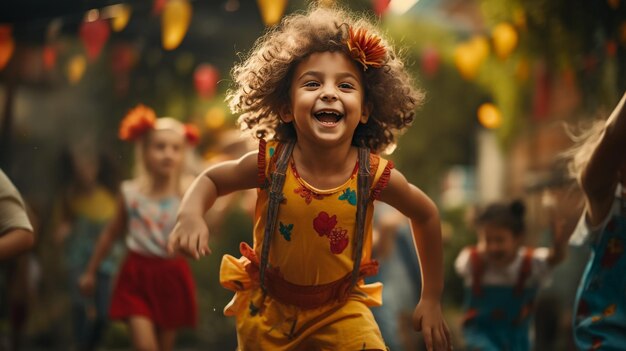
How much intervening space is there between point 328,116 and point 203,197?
562mm

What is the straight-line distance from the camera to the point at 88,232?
332 inches

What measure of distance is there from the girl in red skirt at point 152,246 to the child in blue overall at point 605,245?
2712mm

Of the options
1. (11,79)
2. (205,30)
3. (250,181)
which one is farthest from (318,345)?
(205,30)

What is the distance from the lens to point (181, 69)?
1085cm

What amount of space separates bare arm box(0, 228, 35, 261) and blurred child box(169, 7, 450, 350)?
72cm

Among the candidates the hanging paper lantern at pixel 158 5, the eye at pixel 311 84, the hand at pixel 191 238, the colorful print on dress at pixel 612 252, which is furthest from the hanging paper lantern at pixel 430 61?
the hand at pixel 191 238

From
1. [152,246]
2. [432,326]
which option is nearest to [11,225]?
[432,326]

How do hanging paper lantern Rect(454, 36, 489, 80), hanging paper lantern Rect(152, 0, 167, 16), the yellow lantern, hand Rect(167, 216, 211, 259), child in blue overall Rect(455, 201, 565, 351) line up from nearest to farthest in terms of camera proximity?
hand Rect(167, 216, 211, 259) < child in blue overall Rect(455, 201, 565, 351) < hanging paper lantern Rect(152, 0, 167, 16) < hanging paper lantern Rect(454, 36, 489, 80) < the yellow lantern

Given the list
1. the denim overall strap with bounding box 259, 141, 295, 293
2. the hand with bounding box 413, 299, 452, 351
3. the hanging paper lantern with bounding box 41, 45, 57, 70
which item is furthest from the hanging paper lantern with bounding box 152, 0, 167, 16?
the hand with bounding box 413, 299, 452, 351

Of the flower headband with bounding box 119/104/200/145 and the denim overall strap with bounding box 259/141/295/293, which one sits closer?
the denim overall strap with bounding box 259/141/295/293

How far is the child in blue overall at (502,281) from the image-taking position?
19.3 feet

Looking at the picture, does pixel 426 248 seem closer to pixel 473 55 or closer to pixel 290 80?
pixel 290 80

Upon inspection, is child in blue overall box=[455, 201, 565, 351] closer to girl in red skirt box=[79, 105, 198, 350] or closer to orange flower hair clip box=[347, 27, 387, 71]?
girl in red skirt box=[79, 105, 198, 350]

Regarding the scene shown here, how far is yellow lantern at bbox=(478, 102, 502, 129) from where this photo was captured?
439 inches
